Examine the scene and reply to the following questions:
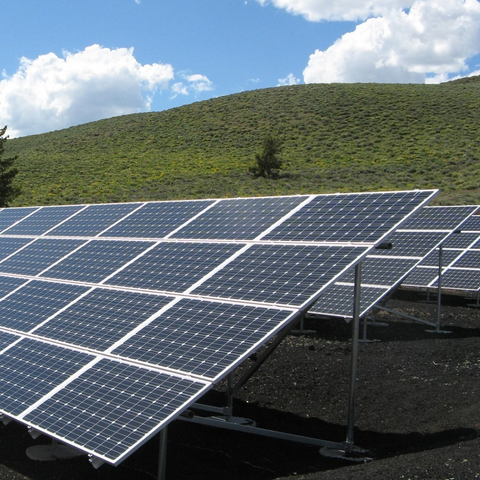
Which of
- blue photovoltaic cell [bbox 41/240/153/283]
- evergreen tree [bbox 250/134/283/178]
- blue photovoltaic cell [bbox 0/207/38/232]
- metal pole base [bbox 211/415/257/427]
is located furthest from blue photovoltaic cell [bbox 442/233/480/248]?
evergreen tree [bbox 250/134/283/178]

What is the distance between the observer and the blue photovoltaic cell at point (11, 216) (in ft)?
55.3

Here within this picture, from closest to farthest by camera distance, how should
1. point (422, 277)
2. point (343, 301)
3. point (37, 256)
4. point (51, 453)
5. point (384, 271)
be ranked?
point (51, 453), point (37, 256), point (343, 301), point (384, 271), point (422, 277)

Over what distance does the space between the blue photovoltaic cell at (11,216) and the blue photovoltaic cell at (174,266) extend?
25.4ft

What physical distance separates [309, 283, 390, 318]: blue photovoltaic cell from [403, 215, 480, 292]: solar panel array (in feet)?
19.5

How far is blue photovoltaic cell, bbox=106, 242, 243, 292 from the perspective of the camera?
919 cm

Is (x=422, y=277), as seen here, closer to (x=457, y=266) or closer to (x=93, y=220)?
(x=457, y=266)

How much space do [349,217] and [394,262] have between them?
30.2 ft

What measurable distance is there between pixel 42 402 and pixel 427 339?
11.2 metres

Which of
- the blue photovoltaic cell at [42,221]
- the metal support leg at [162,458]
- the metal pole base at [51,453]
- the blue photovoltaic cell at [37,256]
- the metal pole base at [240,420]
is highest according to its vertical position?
the blue photovoltaic cell at [42,221]

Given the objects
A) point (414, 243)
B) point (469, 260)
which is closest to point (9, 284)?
point (414, 243)

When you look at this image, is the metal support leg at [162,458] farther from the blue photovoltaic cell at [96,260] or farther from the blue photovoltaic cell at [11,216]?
the blue photovoltaic cell at [11,216]

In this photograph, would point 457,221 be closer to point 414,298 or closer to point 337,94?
point 414,298

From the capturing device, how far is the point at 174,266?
31.8 ft

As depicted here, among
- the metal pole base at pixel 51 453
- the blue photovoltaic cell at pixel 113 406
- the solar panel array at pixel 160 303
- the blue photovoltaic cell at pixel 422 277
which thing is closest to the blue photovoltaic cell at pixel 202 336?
the solar panel array at pixel 160 303
